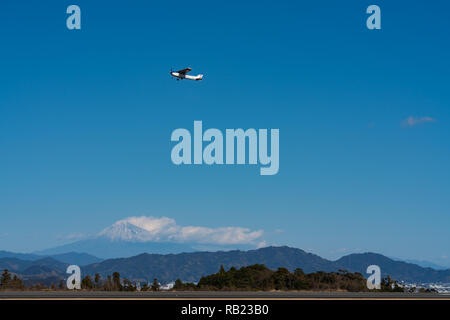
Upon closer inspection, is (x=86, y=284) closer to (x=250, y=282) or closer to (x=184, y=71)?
(x=250, y=282)

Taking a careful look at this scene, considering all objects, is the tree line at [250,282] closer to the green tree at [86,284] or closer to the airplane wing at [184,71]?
the green tree at [86,284]

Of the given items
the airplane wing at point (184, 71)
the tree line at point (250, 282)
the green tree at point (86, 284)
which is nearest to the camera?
the green tree at point (86, 284)

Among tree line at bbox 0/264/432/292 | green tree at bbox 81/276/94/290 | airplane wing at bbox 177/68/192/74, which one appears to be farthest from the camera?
airplane wing at bbox 177/68/192/74

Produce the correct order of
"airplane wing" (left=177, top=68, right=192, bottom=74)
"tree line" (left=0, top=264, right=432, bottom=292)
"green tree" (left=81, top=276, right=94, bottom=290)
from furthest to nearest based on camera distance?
"airplane wing" (left=177, top=68, right=192, bottom=74)
"tree line" (left=0, top=264, right=432, bottom=292)
"green tree" (left=81, top=276, right=94, bottom=290)

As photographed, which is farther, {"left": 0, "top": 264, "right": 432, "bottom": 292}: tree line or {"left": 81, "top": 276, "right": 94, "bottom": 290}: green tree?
{"left": 0, "top": 264, "right": 432, "bottom": 292}: tree line

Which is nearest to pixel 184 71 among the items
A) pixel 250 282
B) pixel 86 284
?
pixel 250 282

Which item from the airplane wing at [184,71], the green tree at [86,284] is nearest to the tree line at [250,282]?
the green tree at [86,284]

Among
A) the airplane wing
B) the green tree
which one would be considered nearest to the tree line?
the green tree

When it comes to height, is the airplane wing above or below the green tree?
above

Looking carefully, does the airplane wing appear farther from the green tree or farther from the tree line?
the green tree
